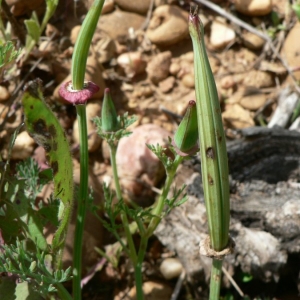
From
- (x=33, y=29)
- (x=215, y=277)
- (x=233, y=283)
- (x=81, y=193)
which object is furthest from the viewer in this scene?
(x=33, y=29)

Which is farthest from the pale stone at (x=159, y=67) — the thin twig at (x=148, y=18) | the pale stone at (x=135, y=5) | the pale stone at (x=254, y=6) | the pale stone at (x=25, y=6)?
the pale stone at (x=25, y=6)

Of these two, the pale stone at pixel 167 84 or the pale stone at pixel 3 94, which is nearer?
the pale stone at pixel 3 94

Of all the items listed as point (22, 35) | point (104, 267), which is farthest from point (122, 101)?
point (104, 267)

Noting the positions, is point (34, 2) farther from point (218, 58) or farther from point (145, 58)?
point (218, 58)

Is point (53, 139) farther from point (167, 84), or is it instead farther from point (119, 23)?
point (119, 23)

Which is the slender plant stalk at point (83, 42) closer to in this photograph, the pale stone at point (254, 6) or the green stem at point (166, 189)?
the green stem at point (166, 189)

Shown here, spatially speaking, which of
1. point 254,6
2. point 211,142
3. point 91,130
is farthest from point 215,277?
point 254,6
